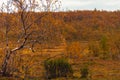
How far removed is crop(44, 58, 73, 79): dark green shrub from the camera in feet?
80.5

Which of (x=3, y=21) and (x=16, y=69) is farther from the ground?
(x=3, y=21)

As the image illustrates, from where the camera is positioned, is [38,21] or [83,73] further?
[83,73]

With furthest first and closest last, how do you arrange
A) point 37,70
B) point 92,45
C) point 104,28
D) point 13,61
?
1. point 104,28
2. point 92,45
3. point 37,70
4. point 13,61

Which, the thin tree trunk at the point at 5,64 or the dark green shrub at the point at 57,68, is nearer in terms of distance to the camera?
the thin tree trunk at the point at 5,64

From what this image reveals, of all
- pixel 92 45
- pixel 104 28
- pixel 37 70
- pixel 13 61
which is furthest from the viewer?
pixel 104 28

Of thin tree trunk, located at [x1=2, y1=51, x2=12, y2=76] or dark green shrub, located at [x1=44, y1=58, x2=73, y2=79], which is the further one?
dark green shrub, located at [x1=44, y1=58, x2=73, y2=79]

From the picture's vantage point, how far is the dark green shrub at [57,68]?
24542 millimetres

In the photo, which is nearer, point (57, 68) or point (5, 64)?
point (5, 64)

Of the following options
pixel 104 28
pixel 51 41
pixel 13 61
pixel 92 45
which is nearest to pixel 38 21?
pixel 51 41

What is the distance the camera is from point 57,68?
24719mm

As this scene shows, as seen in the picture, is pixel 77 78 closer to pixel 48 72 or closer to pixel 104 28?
pixel 48 72

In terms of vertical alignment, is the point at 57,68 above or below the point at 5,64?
below

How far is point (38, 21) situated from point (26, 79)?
3.95 metres

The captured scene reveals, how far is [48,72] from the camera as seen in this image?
24.7 m
